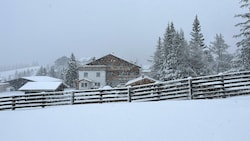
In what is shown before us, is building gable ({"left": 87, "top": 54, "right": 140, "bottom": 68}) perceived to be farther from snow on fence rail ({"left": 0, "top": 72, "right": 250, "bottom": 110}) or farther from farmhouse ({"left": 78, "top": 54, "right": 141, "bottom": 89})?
snow on fence rail ({"left": 0, "top": 72, "right": 250, "bottom": 110})

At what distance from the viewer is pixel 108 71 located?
196 ft

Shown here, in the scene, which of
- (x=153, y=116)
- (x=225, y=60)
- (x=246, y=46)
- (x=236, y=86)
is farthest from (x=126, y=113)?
(x=225, y=60)

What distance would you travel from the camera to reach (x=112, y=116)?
10.7m

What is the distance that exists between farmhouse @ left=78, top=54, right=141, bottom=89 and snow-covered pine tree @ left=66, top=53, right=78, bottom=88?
389 inches

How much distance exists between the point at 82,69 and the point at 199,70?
94.6 feet

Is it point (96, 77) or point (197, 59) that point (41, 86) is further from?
point (197, 59)

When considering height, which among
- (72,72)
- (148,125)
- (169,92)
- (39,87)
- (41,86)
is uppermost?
(72,72)

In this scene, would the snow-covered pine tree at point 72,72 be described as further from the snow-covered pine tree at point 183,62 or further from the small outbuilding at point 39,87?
the snow-covered pine tree at point 183,62

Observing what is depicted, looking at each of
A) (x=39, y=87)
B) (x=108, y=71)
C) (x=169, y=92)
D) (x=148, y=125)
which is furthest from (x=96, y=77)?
(x=148, y=125)

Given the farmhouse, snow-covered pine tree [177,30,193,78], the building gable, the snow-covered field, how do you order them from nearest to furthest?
the snow-covered field, snow-covered pine tree [177,30,193,78], the farmhouse, the building gable

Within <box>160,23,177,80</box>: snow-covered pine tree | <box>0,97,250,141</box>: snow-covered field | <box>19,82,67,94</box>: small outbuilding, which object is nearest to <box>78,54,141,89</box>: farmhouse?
<box>19,82,67,94</box>: small outbuilding

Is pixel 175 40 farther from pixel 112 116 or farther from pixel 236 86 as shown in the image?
pixel 112 116

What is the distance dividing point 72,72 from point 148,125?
62.2 metres

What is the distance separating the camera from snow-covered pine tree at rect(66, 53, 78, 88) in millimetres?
68250
